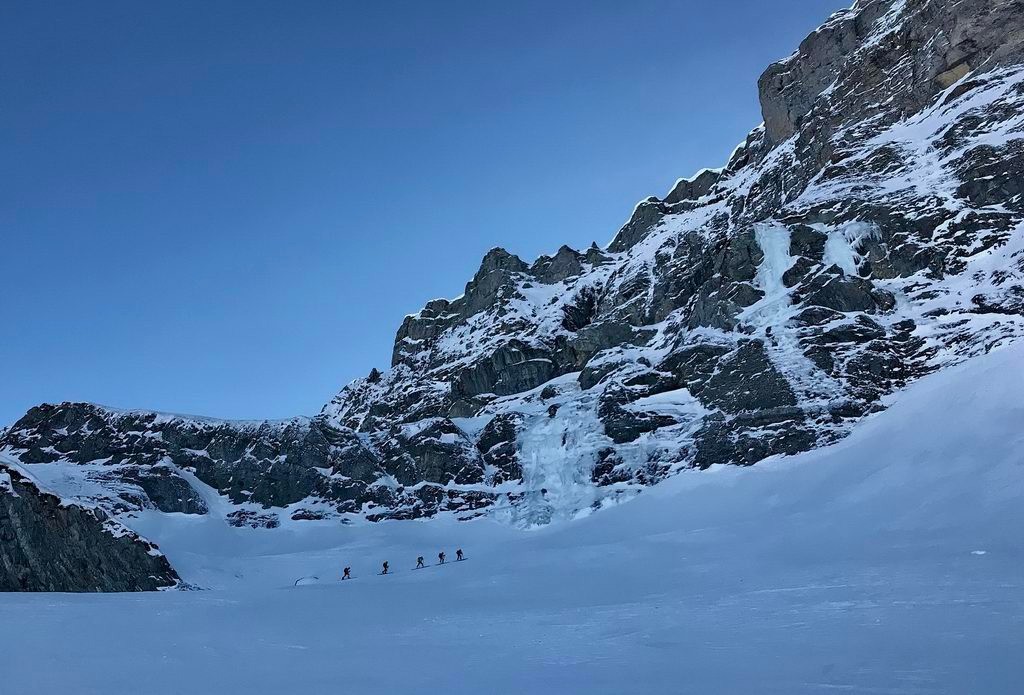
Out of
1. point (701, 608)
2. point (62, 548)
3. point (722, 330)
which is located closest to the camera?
point (701, 608)

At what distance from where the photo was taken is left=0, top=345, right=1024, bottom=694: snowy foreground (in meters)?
11.6

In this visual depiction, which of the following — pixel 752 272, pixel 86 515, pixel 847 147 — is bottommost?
pixel 86 515

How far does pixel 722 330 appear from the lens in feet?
216

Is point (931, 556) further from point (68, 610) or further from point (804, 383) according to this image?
point (804, 383)

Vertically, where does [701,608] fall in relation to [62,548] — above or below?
below

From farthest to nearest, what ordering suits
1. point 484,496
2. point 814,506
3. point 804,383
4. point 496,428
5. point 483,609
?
point 496,428
point 484,496
point 804,383
point 814,506
point 483,609

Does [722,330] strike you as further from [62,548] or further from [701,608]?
[701,608]

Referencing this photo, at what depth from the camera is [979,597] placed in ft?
47.9

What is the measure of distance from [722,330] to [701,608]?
5022 centimetres

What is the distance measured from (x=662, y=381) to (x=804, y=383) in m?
14.5

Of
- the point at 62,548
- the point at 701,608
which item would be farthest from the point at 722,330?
the point at 701,608

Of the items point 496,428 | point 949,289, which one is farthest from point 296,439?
point 949,289

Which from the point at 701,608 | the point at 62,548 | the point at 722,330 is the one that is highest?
the point at 722,330

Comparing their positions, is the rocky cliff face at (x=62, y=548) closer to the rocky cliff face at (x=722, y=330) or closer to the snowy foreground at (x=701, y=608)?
the snowy foreground at (x=701, y=608)
